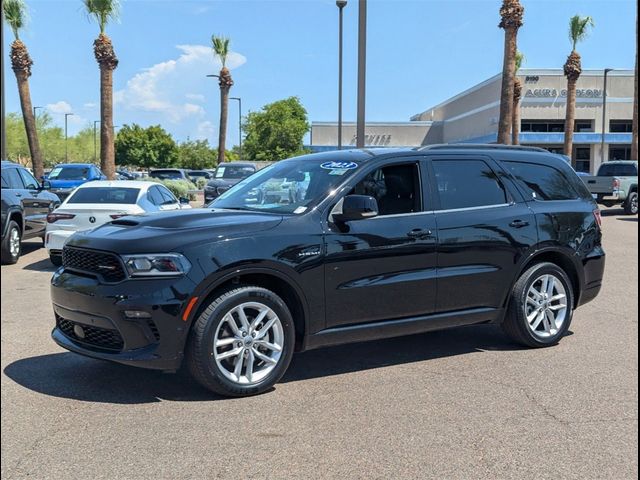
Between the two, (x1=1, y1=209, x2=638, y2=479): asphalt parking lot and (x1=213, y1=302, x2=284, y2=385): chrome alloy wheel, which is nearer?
(x1=1, y1=209, x2=638, y2=479): asphalt parking lot

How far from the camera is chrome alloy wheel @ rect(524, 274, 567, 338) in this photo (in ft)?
20.1

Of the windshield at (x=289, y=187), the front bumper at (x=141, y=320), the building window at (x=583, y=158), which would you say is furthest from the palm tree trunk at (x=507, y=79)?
the building window at (x=583, y=158)

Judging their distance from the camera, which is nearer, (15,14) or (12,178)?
(12,178)

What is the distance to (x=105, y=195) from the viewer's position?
1098cm

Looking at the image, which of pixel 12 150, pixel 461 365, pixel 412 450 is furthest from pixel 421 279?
pixel 12 150

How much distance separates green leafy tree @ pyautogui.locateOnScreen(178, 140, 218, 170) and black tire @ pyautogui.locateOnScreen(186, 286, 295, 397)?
8478cm

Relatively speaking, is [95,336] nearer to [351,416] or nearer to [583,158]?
[351,416]

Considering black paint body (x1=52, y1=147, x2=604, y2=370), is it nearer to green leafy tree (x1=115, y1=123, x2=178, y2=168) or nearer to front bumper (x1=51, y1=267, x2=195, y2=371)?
front bumper (x1=51, y1=267, x2=195, y2=371)

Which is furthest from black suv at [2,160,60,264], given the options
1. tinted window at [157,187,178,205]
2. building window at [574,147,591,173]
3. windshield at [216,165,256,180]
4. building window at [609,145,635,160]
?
building window at [609,145,635,160]

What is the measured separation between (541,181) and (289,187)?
2.64 metres

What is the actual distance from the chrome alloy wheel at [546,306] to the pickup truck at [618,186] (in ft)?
64.5

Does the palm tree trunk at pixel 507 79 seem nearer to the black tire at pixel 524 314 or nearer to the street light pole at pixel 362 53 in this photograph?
the street light pole at pixel 362 53

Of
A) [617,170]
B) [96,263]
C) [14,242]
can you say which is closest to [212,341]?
[96,263]

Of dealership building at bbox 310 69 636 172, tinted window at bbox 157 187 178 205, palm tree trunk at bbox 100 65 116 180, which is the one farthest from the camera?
dealership building at bbox 310 69 636 172
